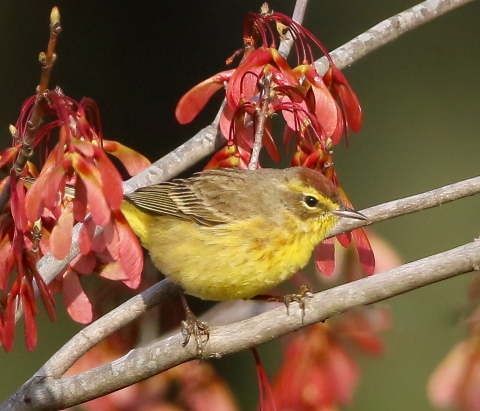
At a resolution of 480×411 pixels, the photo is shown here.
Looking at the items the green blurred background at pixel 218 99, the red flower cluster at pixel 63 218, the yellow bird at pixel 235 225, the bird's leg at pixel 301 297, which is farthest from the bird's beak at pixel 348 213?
the green blurred background at pixel 218 99

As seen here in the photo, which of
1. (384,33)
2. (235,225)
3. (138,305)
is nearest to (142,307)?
(138,305)

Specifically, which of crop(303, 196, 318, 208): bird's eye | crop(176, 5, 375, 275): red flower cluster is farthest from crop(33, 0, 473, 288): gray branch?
crop(303, 196, 318, 208): bird's eye

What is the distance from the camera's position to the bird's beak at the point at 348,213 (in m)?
2.48

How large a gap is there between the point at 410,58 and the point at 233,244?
5.26m

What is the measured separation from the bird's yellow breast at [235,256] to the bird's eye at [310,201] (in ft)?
0.22

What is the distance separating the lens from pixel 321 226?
106 inches

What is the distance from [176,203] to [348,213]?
698mm

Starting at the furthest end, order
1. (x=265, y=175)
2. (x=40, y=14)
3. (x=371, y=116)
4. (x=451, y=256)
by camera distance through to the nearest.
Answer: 1. (x=371, y=116)
2. (x=40, y=14)
3. (x=265, y=175)
4. (x=451, y=256)

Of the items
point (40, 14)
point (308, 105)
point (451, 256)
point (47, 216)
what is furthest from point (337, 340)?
point (40, 14)

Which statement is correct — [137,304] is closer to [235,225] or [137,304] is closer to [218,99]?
[235,225]

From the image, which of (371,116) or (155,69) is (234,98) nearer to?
(155,69)

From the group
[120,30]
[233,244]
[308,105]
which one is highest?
[120,30]

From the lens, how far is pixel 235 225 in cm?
277

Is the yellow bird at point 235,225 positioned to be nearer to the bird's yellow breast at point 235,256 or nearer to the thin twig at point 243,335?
the bird's yellow breast at point 235,256
